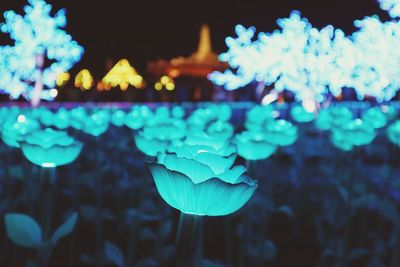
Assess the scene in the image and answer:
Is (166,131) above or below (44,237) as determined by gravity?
above

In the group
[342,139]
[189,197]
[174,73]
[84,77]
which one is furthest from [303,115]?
[174,73]

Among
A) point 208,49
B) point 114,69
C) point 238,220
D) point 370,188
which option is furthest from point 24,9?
point 208,49

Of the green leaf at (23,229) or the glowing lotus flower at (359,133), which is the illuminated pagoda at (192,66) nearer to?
the glowing lotus flower at (359,133)

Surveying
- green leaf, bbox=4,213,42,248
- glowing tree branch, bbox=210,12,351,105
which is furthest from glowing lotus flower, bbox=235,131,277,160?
glowing tree branch, bbox=210,12,351,105

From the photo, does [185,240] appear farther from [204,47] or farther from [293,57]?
[204,47]

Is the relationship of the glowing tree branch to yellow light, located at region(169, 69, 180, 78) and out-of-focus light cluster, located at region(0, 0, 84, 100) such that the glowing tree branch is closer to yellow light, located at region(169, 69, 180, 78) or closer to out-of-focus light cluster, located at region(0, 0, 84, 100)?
out-of-focus light cluster, located at region(0, 0, 84, 100)

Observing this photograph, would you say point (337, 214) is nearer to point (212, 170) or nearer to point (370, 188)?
point (370, 188)
